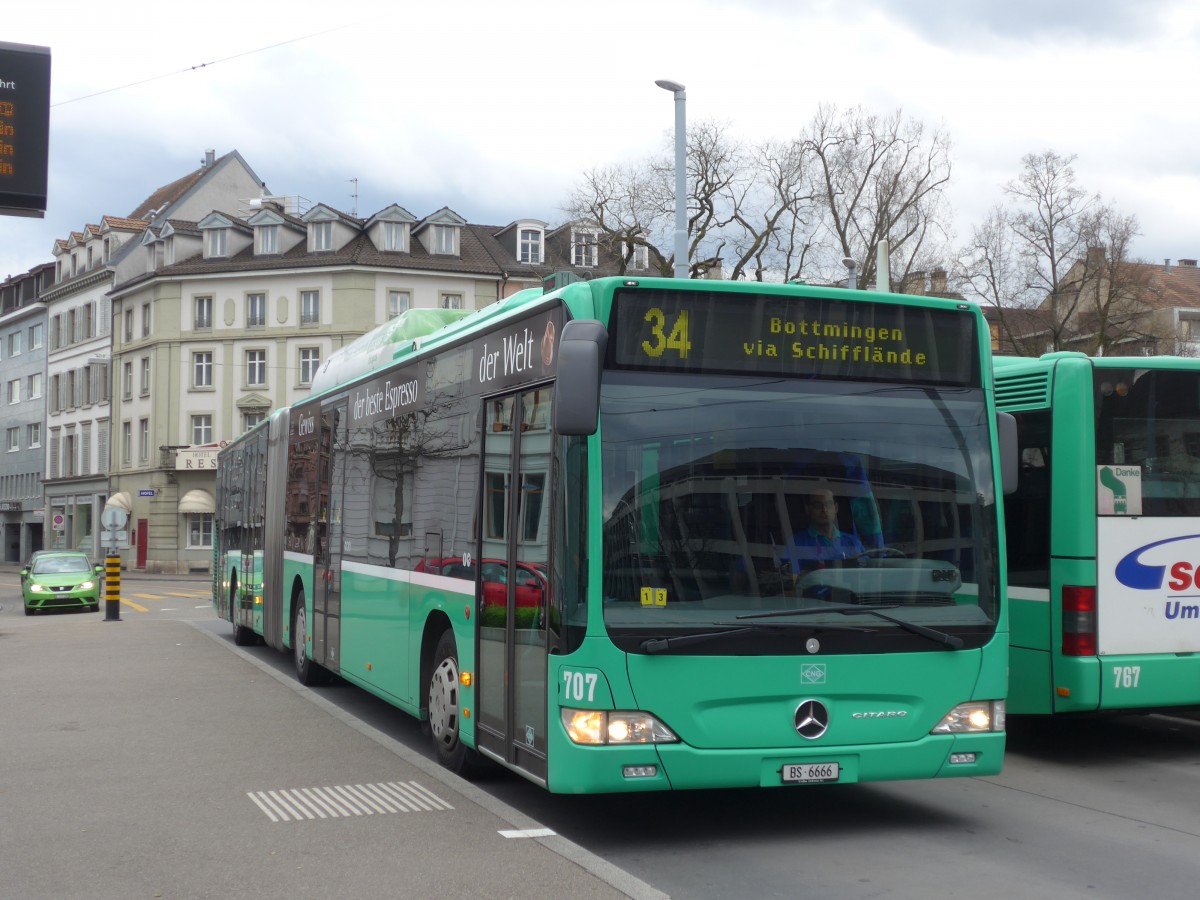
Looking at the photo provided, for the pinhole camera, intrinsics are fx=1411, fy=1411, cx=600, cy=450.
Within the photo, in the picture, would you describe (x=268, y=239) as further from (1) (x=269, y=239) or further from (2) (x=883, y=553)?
(2) (x=883, y=553)

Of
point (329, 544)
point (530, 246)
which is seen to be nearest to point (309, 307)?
point (530, 246)

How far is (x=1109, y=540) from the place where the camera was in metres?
9.94

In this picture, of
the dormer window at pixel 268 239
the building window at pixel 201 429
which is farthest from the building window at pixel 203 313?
the building window at pixel 201 429

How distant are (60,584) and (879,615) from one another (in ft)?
100

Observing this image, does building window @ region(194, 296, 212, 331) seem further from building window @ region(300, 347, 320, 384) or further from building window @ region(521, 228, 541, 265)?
building window @ region(521, 228, 541, 265)

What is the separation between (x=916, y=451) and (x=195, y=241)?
61300mm

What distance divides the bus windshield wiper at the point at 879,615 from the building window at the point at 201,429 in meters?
58.0

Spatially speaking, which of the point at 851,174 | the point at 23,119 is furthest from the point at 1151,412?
the point at 851,174

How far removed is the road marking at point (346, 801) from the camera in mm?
8055

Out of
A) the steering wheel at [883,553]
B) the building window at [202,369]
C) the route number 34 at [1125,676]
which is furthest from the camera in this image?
the building window at [202,369]

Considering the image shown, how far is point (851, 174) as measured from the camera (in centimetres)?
4288

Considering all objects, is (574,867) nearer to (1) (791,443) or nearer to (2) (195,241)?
(1) (791,443)

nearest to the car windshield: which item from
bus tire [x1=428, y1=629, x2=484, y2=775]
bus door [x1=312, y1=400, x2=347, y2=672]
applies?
bus door [x1=312, y1=400, x2=347, y2=672]

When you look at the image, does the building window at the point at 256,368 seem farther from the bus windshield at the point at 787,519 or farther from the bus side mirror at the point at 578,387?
the bus side mirror at the point at 578,387
